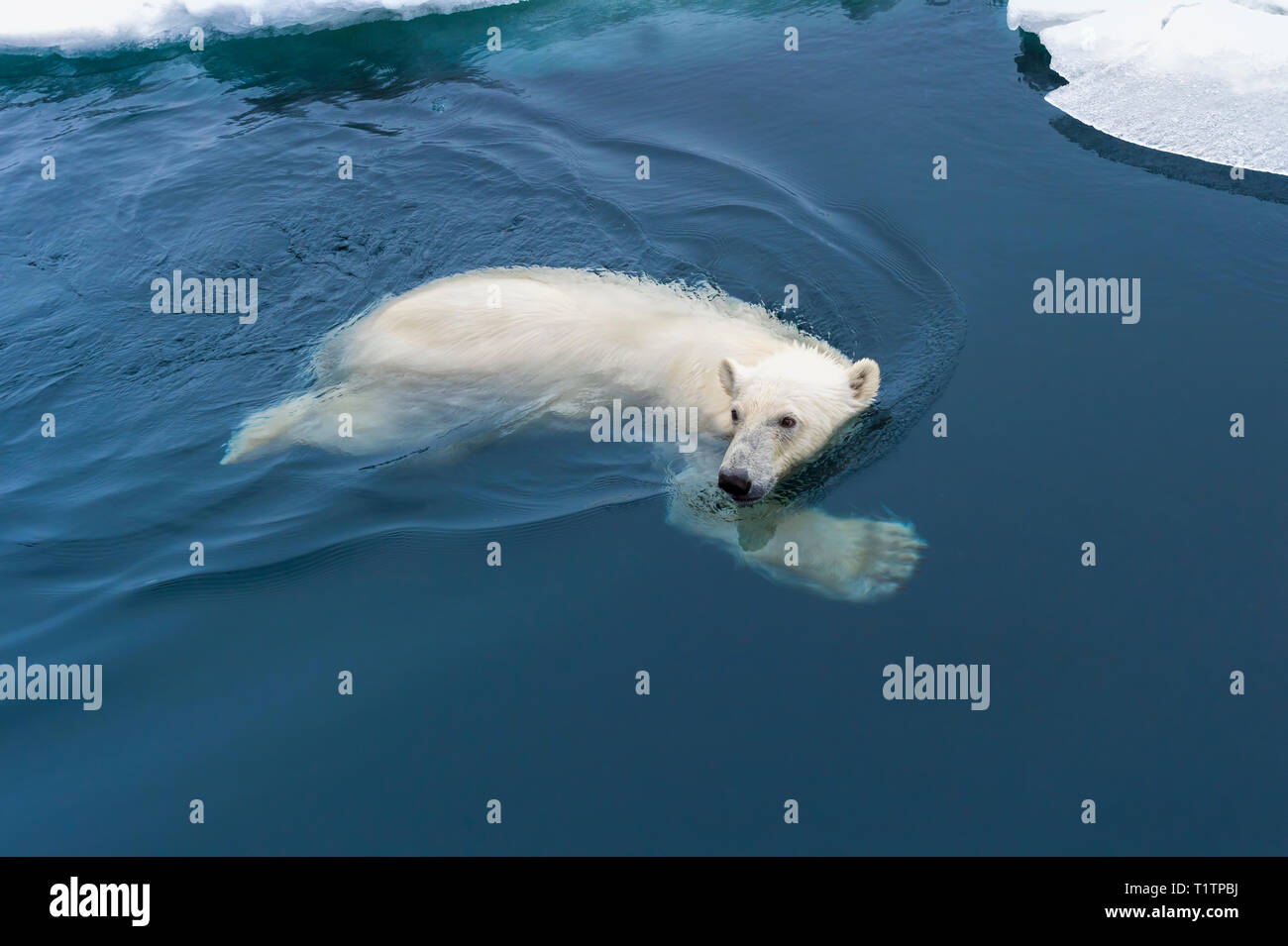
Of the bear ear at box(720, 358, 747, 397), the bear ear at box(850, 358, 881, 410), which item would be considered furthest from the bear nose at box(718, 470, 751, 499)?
the bear ear at box(850, 358, 881, 410)

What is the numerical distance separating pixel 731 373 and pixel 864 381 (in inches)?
36.8

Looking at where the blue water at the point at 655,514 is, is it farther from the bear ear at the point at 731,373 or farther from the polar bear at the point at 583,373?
the bear ear at the point at 731,373

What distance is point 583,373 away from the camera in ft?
27.4

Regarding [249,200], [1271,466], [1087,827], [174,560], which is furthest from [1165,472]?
[249,200]

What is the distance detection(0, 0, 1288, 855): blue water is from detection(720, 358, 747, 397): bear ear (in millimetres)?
856

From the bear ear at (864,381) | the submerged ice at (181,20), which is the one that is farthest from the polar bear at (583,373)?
the submerged ice at (181,20)

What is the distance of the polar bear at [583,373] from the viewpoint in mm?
7418

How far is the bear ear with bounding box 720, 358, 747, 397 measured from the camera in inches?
294

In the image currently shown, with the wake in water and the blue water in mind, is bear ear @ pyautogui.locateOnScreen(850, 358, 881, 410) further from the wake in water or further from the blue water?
→ the wake in water

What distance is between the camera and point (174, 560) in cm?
725

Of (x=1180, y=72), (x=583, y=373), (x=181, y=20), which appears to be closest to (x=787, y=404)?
(x=583, y=373)
